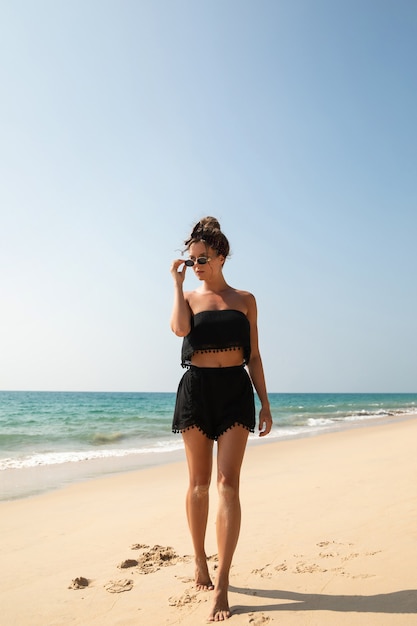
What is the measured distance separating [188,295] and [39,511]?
3.90m

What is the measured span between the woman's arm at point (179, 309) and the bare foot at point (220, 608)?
→ 157 centimetres

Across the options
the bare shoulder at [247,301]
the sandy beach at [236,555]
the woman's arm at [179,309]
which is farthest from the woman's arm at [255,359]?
the sandy beach at [236,555]

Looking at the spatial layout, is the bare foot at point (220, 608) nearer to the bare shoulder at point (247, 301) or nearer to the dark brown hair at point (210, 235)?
the bare shoulder at point (247, 301)

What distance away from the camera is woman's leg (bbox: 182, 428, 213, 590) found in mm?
3248

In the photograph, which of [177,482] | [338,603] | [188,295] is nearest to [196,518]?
[338,603]

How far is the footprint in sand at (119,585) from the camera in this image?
333 cm

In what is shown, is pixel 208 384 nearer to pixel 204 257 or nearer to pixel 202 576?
pixel 204 257

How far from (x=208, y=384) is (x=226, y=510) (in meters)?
0.78

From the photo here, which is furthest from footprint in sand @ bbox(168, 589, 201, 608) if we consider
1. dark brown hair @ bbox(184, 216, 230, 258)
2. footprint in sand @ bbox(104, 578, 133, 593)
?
dark brown hair @ bbox(184, 216, 230, 258)

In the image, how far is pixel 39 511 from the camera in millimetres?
5914

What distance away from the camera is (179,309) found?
3.32 m

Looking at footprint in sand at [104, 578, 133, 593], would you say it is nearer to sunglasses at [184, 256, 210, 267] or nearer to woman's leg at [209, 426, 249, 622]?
woman's leg at [209, 426, 249, 622]

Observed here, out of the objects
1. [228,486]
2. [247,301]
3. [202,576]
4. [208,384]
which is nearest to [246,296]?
[247,301]

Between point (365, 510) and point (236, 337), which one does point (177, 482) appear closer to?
point (365, 510)
